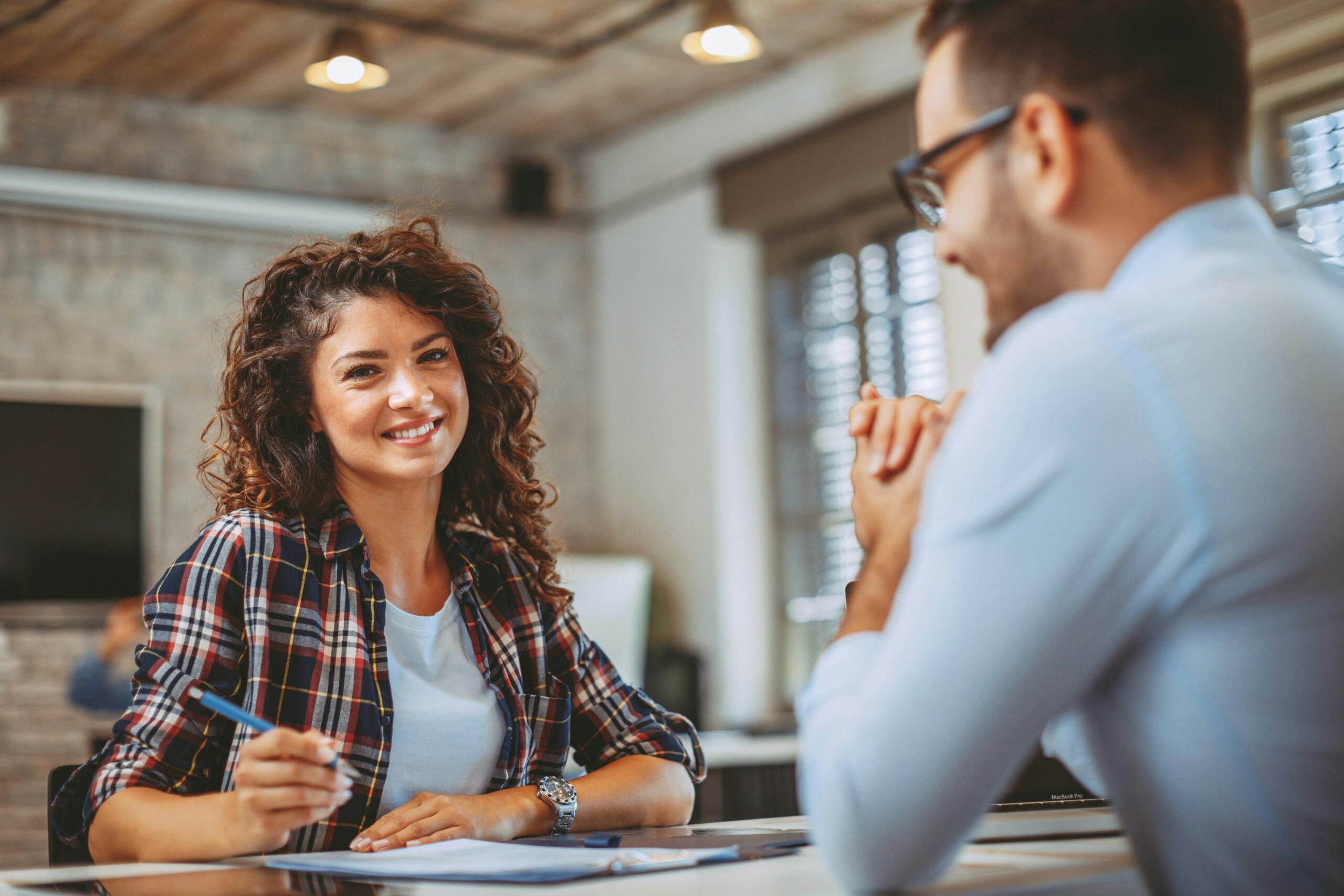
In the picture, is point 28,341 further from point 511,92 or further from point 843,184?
point 843,184

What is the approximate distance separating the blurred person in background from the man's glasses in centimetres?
427

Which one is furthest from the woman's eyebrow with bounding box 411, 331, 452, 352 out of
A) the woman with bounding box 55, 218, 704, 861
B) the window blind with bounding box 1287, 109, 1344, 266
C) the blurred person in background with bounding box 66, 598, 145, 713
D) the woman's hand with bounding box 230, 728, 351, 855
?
the blurred person in background with bounding box 66, 598, 145, 713

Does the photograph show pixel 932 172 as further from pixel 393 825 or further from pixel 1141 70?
pixel 393 825

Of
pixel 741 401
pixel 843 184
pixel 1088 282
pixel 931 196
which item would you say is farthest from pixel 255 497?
pixel 741 401

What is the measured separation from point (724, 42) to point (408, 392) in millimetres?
2777

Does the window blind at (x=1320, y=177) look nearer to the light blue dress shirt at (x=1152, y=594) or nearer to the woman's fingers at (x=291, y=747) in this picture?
the light blue dress shirt at (x=1152, y=594)

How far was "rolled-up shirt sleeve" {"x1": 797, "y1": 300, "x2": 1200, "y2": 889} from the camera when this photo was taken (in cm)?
75

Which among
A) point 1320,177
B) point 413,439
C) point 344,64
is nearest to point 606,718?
point 413,439

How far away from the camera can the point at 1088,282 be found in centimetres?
90

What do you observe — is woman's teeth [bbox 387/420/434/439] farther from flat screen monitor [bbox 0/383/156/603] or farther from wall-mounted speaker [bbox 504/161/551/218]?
wall-mounted speaker [bbox 504/161/551/218]

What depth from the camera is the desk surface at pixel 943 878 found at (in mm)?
905

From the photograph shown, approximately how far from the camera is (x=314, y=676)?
154 centimetres

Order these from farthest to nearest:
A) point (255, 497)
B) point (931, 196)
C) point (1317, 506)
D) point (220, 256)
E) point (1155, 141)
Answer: point (220, 256)
point (255, 497)
point (931, 196)
point (1155, 141)
point (1317, 506)

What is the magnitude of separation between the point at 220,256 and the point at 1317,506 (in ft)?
17.9
